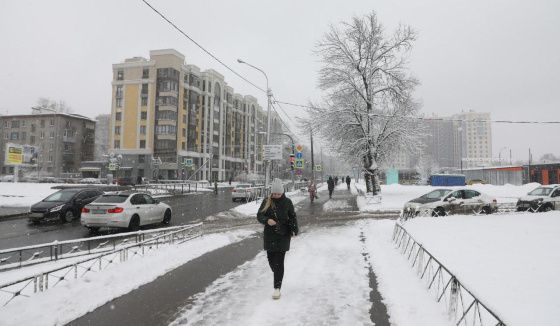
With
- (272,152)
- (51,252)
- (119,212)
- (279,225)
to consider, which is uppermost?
(272,152)

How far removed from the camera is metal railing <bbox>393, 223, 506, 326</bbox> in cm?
439

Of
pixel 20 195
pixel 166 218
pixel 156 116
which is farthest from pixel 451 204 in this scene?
pixel 156 116

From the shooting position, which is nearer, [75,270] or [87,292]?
[87,292]

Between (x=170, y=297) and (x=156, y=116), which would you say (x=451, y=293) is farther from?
(x=156, y=116)

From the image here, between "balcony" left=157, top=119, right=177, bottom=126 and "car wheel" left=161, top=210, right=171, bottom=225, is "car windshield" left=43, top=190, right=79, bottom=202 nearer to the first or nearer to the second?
"car wheel" left=161, top=210, right=171, bottom=225

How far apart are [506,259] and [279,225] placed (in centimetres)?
607

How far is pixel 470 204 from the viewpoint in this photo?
18422 mm

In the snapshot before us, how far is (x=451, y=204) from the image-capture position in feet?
59.2

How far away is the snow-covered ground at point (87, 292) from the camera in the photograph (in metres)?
4.86

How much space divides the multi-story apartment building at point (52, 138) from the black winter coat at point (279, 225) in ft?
259

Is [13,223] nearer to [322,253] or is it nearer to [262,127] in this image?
[322,253]

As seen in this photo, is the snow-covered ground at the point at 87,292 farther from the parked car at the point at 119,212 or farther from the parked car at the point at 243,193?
the parked car at the point at 243,193

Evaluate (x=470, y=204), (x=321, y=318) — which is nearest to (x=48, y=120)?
(x=470, y=204)

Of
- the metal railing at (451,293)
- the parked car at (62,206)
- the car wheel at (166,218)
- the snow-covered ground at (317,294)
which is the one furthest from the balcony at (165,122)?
Result: the metal railing at (451,293)
